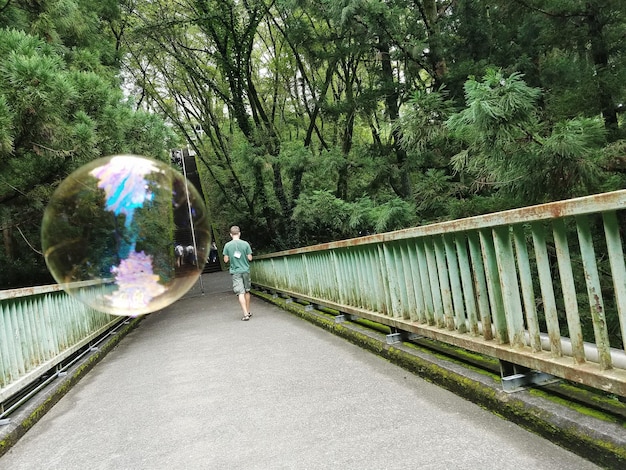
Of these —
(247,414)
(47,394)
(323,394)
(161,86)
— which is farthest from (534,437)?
(161,86)

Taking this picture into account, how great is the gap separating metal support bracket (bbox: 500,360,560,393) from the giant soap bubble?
344 centimetres

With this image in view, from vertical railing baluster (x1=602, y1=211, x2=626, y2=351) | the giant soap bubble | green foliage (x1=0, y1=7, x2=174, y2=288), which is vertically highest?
green foliage (x1=0, y1=7, x2=174, y2=288)

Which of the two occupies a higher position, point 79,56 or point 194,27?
point 194,27

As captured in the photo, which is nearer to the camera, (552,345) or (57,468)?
(552,345)

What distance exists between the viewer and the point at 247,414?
3.35m

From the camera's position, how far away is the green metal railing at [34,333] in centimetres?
398

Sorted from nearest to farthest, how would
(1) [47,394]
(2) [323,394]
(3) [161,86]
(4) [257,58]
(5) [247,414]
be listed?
1. (5) [247,414]
2. (2) [323,394]
3. (1) [47,394]
4. (4) [257,58]
5. (3) [161,86]

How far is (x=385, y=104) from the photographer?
9.20m

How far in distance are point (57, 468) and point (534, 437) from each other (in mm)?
2889

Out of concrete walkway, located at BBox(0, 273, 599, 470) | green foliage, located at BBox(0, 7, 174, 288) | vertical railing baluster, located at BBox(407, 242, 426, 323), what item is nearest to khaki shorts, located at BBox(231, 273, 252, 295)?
green foliage, located at BBox(0, 7, 174, 288)

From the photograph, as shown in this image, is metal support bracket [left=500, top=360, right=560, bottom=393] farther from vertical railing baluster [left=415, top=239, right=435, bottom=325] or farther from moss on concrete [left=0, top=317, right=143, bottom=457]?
moss on concrete [left=0, top=317, right=143, bottom=457]

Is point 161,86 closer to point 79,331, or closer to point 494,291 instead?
point 79,331

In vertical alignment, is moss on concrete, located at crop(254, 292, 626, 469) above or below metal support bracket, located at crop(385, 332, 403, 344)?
below

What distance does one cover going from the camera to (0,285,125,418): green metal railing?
3984 millimetres
